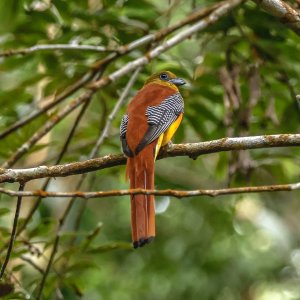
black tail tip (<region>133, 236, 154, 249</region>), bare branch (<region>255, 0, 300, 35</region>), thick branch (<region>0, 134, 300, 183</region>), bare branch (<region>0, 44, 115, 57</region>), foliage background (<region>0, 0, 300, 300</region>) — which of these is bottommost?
foliage background (<region>0, 0, 300, 300</region>)

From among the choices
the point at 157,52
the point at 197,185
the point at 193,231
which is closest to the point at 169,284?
the point at 193,231

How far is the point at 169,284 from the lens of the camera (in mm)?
7195

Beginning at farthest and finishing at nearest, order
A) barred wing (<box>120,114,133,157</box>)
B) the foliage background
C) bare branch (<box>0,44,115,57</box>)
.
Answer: the foliage background, bare branch (<box>0,44,115,57</box>), barred wing (<box>120,114,133,157</box>)

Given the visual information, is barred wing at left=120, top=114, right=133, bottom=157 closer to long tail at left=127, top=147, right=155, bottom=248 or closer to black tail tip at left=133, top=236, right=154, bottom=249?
long tail at left=127, top=147, right=155, bottom=248

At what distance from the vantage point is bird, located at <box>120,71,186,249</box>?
286 centimetres

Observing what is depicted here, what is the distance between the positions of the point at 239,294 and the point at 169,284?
0.95 metres

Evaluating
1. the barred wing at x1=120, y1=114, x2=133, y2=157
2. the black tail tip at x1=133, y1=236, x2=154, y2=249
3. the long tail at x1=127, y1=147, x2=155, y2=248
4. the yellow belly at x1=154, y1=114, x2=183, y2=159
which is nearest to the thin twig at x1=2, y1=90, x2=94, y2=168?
the barred wing at x1=120, y1=114, x2=133, y2=157

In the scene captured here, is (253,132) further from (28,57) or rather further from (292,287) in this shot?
(292,287)

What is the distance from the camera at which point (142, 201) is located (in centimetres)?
295

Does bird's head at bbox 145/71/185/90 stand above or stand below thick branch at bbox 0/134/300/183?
below

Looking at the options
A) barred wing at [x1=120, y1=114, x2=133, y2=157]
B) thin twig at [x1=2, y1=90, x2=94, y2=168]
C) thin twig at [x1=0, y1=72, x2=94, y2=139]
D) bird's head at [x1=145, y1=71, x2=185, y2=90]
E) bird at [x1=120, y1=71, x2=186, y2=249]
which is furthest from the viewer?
bird's head at [x1=145, y1=71, x2=185, y2=90]

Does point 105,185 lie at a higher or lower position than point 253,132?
lower

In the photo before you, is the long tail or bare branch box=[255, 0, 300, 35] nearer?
the long tail

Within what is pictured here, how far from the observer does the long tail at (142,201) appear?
281 centimetres
